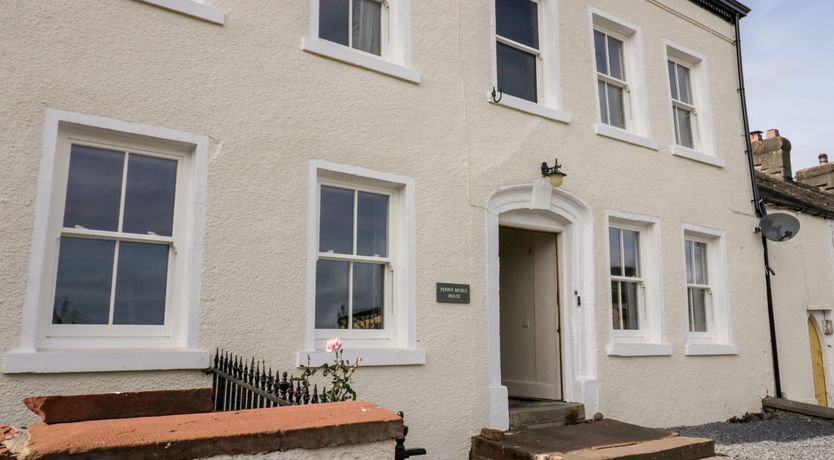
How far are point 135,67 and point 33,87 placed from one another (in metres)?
0.78

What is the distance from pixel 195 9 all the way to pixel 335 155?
179 cm

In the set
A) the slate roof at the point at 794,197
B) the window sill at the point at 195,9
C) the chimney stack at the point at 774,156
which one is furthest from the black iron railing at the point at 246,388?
the chimney stack at the point at 774,156

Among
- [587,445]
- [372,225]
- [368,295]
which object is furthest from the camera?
[372,225]

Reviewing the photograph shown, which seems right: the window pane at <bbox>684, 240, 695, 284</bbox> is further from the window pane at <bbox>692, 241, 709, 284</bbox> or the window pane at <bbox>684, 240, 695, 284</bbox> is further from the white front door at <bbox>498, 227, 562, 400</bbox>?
the white front door at <bbox>498, 227, 562, 400</bbox>

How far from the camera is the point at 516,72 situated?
8.33m

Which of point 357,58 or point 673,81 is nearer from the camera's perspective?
point 357,58

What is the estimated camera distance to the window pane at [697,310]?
9805 mm

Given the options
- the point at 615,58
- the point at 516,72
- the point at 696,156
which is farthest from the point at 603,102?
the point at 696,156

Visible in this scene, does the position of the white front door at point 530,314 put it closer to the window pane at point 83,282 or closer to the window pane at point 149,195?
the window pane at point 149,195

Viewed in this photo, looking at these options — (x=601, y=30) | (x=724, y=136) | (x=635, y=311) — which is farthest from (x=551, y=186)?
(x=724, y=136)

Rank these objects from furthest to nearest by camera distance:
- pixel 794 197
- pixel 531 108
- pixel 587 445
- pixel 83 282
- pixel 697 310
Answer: pixel 794 197
pixel 697 310
pixel 531 108
pixel 587 445
pixel 83 282

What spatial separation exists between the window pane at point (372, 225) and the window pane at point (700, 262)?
5.65 m

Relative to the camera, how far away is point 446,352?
22.1 ft

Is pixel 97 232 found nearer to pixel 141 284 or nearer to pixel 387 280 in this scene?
pixel 141 284
